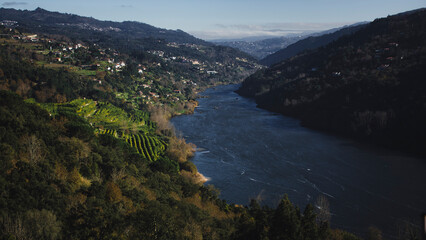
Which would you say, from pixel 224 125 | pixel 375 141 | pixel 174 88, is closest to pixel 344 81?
pixel 375 141

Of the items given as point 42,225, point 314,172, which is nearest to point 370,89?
point 314,172

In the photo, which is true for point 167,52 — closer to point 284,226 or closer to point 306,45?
point 306,45

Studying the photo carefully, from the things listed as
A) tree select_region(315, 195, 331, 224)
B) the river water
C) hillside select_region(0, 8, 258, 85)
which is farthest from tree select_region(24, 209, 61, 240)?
hillside select_region(0, 8, 258, 85)

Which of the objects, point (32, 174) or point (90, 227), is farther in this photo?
point (32, 174)

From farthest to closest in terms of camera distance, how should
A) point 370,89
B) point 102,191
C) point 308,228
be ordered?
point 370,89, point 308,228, point 102,191

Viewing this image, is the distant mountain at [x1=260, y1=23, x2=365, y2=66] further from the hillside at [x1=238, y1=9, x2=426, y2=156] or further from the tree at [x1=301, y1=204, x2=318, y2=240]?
the tree at [x1=301, y1=204, x2=318, y2=240]

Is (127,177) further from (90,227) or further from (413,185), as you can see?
(413,185)

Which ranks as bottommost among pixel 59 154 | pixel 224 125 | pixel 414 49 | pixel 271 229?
pixel 224 125
